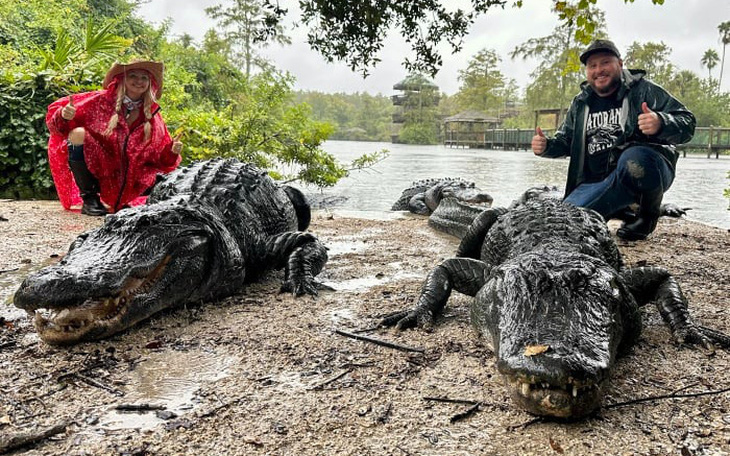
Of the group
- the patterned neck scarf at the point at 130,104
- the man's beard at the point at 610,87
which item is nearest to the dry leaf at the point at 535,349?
the man's beard at the point at 610,87

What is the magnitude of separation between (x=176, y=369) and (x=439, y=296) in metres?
1.28

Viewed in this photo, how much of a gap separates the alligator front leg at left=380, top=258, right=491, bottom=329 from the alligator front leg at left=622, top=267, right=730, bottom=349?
72 centimetres

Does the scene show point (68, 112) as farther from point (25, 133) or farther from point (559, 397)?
point (559, 397)

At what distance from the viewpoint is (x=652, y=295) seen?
244cm

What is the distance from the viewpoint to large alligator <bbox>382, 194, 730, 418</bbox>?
142 centimetres

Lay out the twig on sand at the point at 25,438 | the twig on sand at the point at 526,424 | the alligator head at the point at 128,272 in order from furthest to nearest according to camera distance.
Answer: the alligator head at the point at 128,272
the twig on sand at the point at 526,424
the twig on sand at the point at 25,438

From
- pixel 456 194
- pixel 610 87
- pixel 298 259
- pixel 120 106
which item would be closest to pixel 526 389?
pixel 298 259

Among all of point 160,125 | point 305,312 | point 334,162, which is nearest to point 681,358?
point 305,312

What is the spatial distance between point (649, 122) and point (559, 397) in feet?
10.8

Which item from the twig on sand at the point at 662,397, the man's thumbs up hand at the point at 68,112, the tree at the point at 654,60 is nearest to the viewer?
the twig on sand at the point at 662,397

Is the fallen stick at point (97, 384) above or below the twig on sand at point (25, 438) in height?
below

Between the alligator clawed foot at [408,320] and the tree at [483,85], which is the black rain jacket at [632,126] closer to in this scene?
the alligator clawed foot at [408,320]

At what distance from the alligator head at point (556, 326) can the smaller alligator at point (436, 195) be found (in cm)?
529

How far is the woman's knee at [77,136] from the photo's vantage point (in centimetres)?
525
